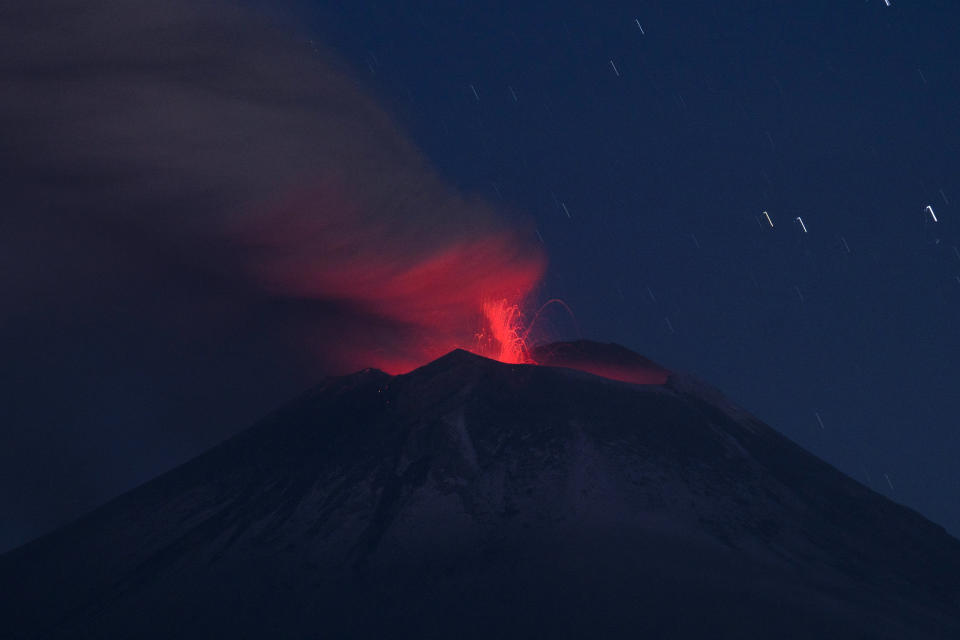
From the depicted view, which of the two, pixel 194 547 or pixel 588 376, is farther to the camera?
pixel 588 376

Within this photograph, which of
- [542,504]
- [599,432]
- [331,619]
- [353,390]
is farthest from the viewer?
[353,390]

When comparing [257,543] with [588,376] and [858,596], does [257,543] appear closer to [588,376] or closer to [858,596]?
[588,376]

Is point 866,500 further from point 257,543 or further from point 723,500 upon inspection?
point 257,543

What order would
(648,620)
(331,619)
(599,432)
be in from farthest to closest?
(599,432) → (331,619) → (648,620)

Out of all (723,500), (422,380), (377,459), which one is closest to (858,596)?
(723,500)

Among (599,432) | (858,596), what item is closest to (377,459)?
(599,432)

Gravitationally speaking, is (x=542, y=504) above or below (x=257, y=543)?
below

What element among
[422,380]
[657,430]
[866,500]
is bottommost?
[866,500]
